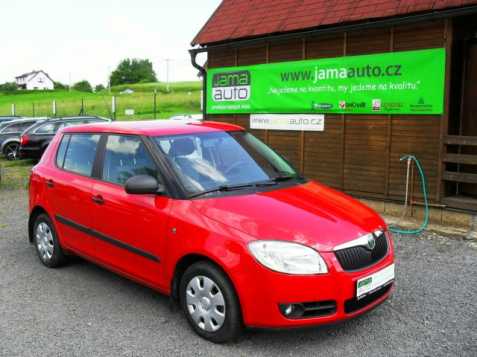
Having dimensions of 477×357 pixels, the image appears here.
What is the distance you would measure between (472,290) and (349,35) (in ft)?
16.4

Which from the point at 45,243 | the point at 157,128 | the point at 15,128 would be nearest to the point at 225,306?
the point at 157,128

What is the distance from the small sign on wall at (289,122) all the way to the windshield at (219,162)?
4.24 m

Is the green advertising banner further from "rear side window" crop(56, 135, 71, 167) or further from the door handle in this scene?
the door handle

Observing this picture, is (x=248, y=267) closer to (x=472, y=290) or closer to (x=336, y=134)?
(x=472, y=290)

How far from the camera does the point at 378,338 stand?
4137 mm

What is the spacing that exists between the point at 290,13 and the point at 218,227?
22.1 feet

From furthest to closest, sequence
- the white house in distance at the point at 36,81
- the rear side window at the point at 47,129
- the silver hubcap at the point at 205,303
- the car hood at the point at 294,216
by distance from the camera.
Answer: the white house in distance at the point at 36,81, the rear side window at the point at 47,129, the silver hubcap at the point at 205,303, the car hood at the point at 294,216

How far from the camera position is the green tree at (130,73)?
13538cm

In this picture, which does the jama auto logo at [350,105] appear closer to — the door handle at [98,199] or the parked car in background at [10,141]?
the door handle at [98,199]

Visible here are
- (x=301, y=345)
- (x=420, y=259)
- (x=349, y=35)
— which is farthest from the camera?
(x=349, y=35)

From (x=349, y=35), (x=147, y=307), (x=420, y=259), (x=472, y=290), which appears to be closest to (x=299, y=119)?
(x=349, y=35)

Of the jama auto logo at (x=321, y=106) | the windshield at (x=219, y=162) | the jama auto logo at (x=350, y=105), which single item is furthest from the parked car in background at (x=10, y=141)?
the windshield at (x=219, y=162)

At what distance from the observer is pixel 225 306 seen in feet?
12.7

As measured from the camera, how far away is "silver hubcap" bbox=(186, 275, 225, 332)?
395 centimetres
